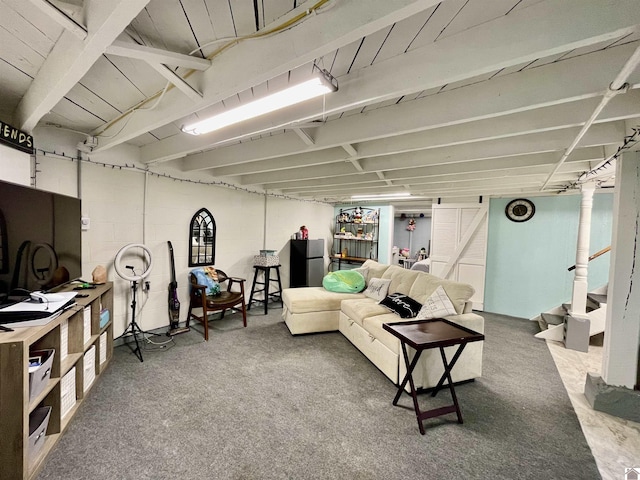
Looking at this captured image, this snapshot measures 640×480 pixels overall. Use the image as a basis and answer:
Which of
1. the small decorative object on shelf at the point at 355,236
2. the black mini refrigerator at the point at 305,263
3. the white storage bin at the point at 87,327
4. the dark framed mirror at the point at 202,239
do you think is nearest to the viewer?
the white storage bin at the point at 87,327

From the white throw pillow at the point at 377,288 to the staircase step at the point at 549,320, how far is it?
262 cm

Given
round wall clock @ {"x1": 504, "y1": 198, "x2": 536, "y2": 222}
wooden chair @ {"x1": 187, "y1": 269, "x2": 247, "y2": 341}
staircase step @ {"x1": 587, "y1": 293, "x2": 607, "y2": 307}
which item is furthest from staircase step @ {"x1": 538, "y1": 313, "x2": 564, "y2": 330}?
wooden chair @ {"x1": 187, "y1": 269, "x2": 247, "y2": 341}

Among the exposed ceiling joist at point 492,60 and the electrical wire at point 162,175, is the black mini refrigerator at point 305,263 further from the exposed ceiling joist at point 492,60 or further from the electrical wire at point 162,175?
the exposed ceiling joist at point 492,60

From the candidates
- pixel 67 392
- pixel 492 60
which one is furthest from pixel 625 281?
pixel 67 392

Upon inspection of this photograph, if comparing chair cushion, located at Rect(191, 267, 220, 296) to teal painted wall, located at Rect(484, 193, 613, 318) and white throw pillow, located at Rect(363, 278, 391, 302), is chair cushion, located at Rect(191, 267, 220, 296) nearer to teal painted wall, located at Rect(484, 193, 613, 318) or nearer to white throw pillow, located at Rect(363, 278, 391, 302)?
white throw pillow, located at Rect(363, 278, 391, 302)

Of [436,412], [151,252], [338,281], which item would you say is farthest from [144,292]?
[436,412]

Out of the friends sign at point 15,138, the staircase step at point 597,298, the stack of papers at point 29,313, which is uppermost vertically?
the friends sign at point 15,138

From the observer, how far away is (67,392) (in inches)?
72.6

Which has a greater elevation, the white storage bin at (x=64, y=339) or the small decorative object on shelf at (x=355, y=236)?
the small decorative object on shelf at (x=355, y=236)

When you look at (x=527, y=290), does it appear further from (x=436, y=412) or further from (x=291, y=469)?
(x=291, y=469)

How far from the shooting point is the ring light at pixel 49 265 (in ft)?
5.68

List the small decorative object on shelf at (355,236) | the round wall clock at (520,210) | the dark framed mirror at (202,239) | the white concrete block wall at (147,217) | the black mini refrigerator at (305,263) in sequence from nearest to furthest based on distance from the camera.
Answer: the white concrete block wall at (147,217) < the dark framed mirror at (202,239) < the round wall clock at (520,210) < the black mini refrigerator at (305,263) < the small decorative object on shelf at (355,236)

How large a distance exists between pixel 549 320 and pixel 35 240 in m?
6.08

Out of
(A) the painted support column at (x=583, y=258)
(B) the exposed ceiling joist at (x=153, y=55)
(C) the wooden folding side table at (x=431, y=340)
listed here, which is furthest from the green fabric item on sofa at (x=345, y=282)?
(B) the exposed ceiling joist at (x=153, y=55)
